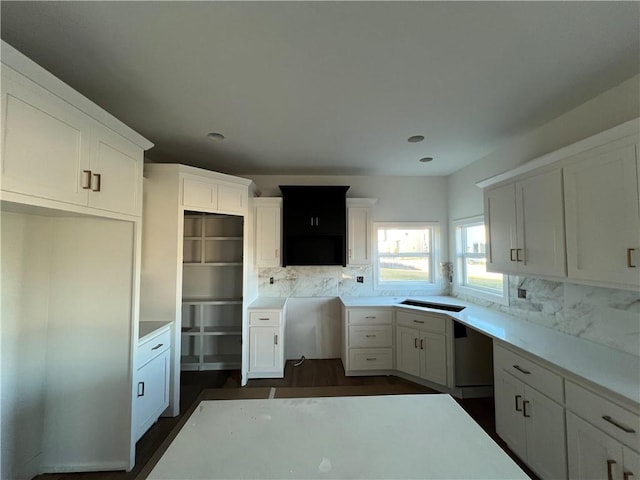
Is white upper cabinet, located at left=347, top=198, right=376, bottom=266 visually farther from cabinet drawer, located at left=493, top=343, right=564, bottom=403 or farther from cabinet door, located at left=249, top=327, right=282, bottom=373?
cabinet drawer, located at left=493, top=343, right=564, bottom=403

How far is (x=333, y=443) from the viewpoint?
878mm

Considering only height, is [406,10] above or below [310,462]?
above

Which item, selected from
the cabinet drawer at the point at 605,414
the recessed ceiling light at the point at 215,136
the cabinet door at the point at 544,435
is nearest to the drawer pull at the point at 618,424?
the cabinet drawer at the point at 605,414

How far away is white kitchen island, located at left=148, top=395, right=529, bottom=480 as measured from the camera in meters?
0.75

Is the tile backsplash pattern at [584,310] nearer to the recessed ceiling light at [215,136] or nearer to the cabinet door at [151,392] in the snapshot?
the recessed ceiling light at [215,136]

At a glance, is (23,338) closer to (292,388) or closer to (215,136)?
(215,136)

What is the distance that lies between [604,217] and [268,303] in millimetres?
3126

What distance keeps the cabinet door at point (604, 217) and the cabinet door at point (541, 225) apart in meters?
0.07

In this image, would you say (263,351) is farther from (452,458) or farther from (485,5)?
(485,5)

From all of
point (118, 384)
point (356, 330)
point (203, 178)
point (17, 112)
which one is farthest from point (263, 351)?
point (17, 112)

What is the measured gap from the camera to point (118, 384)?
5.97ft

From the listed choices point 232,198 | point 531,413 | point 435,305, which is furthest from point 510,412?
point 232,198

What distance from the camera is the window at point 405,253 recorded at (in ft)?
12.3

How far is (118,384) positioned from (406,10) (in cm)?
289
